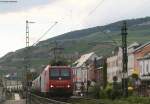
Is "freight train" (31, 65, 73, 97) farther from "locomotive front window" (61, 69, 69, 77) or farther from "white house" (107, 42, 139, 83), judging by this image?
"white house" (107, 42, 139, 83)

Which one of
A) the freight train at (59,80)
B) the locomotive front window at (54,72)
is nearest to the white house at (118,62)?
the freight train at (59,80)

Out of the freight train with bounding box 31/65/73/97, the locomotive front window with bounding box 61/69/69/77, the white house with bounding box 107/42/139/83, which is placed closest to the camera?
the freight train with bounding box 31/65/73/97

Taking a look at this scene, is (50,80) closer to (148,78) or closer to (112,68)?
(148,78)

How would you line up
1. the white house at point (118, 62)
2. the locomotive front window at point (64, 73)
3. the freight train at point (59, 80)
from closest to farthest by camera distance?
1. the freight train at point (59, 80)
2. the locomotive front window at point (64, 73)
3. the white house at point (118, 62)

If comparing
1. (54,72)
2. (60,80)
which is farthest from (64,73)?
(54,72)

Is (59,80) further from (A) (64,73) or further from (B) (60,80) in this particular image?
(A) (64,73)

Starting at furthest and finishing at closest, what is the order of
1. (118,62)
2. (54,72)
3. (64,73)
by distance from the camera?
(118,62) < (54,72) < (64,73)

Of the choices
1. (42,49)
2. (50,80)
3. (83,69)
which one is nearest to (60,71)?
(50,80)

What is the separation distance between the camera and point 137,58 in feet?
372

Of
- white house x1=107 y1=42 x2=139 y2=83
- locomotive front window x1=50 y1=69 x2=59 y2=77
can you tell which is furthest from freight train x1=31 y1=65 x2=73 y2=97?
white house x1=107 y1=42 x2=139 y2=83

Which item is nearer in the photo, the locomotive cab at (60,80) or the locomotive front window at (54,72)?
the locomotive cab at (60,80)

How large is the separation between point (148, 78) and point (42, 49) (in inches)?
4109

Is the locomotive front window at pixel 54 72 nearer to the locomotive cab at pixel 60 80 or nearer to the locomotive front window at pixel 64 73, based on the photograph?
the locomotive cab at pixel 60 80

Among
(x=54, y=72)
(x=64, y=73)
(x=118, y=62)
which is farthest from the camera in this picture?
(x=118, y=62)
